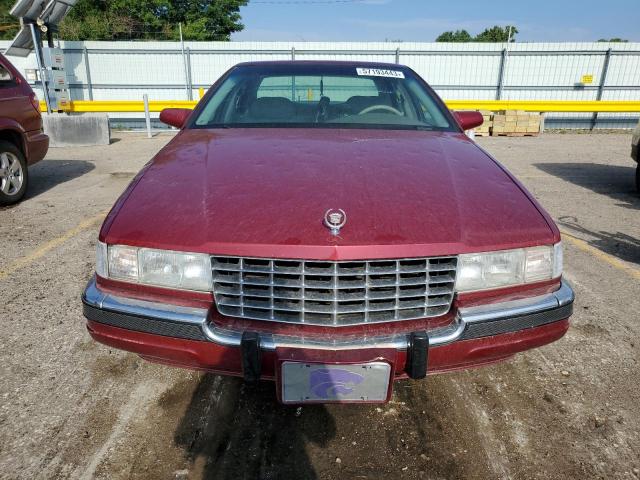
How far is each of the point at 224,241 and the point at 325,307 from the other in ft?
1.46

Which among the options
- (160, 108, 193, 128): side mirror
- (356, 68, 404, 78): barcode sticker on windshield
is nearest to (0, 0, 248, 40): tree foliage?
(160, 108, 193, 128): side mirror

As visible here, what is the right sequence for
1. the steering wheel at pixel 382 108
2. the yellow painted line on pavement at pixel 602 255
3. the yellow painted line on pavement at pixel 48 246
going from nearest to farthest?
the steering wheel at pixel 382 108
the yellow painted line on pavement at pixel 48 246
the yellow painted line on pavement at pixel 602 255

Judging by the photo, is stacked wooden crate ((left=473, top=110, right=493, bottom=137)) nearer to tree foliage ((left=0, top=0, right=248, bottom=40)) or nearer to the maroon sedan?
the maroon sedan

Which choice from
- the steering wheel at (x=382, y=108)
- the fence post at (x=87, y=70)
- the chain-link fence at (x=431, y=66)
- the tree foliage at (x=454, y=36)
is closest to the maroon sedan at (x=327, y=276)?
the steering wheel at (x=382, y=108)

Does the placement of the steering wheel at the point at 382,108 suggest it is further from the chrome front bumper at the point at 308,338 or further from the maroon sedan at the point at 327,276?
the chrome front bumper at the point at 308,338

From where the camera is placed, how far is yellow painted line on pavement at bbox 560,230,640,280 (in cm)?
382

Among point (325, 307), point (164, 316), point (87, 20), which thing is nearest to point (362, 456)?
point (325, 307)

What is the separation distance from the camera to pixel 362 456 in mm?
1910

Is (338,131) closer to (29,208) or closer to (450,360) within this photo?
(450,360)

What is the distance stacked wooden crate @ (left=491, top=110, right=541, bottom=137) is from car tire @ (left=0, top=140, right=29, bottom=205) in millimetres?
12101

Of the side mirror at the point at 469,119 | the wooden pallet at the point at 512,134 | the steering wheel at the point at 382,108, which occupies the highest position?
the steering wheel at the point at 382,108

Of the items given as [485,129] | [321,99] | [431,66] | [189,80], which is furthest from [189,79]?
[321,99]

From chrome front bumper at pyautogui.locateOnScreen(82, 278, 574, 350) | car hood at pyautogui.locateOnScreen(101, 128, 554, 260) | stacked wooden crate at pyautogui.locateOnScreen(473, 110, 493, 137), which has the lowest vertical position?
stacked wooden crate at pyautogui.locateOnScreen(473, 110, 493, 137)

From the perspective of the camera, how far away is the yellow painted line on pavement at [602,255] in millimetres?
3819
